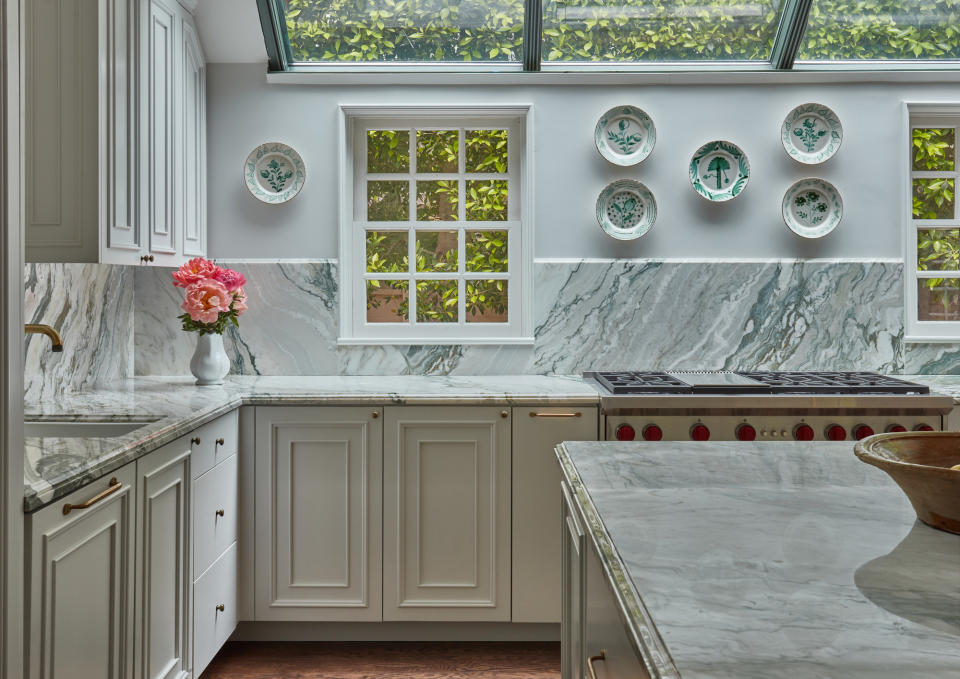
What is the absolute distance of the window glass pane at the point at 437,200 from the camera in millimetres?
3672

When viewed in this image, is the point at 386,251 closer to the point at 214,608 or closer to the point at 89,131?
the point at 89,131

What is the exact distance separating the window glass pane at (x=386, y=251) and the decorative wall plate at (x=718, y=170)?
1.27 m

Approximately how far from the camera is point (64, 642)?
5.35 feet

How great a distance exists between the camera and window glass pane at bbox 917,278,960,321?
3.68 meters

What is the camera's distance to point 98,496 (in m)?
1.75

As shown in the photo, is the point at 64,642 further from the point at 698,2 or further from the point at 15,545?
the point at 698,2

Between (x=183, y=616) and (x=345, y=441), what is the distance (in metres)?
0.80

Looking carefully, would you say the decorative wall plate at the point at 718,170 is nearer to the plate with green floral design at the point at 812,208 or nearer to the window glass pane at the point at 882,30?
the plate with green floral design at the point at 812,208

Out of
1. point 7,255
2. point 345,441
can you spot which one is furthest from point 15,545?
point 345,441

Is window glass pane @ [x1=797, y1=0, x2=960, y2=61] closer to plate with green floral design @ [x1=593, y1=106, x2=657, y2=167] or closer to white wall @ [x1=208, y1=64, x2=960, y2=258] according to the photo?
white wall @ [x1=208, y1=64, x2=960, y2=258]

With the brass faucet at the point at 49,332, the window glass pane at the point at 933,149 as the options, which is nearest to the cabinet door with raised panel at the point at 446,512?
the brass faucet at the point at 49,332

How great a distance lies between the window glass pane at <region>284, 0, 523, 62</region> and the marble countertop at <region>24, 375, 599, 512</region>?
4.48 feet

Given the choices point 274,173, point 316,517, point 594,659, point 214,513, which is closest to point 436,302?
point 274,173

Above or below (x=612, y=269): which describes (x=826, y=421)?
below
